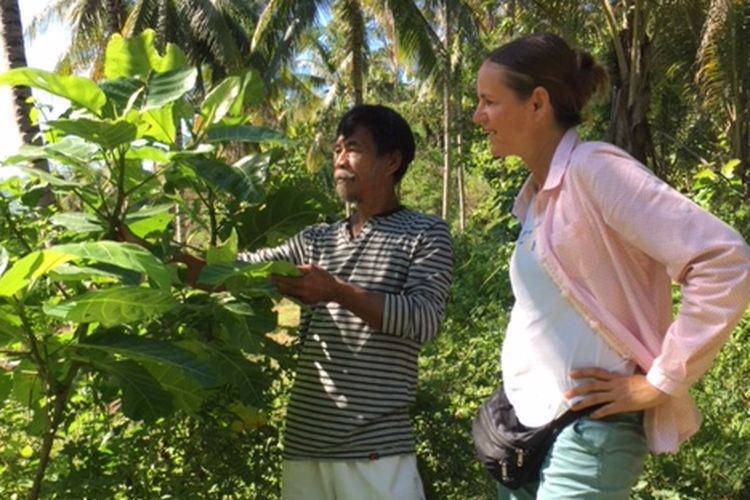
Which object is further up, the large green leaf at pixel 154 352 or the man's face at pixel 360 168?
the man's face at pixel 360 168

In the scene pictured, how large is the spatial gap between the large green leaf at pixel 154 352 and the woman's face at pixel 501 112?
679 millimetres

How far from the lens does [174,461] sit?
7.97 ft

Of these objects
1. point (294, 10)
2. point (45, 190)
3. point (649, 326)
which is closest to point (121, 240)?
point (45, 190)

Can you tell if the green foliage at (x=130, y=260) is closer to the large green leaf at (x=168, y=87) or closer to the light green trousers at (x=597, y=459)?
the large green leaf at (x=168, y=87)

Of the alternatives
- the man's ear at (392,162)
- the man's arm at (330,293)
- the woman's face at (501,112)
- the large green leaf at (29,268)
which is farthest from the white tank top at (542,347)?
the large green leaf at (29,268)

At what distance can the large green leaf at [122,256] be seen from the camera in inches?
56.5

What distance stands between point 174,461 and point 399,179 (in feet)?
3.17

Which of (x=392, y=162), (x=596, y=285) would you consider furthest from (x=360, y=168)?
(x=596, y=285)

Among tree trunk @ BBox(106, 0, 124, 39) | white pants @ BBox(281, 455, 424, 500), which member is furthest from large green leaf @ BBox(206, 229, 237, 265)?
tree trunk @ BBox(106, 0, 124, 39)

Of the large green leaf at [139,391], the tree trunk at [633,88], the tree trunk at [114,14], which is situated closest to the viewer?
the large green leaf at [139,391]

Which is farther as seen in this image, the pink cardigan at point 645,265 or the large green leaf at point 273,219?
the large green leaf at point 273,219

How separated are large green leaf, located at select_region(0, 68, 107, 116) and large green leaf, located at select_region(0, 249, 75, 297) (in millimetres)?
391

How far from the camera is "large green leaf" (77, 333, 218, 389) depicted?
164cm

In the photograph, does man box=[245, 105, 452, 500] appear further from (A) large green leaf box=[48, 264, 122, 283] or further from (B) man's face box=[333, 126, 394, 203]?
(A) large green leaf box=[48, 264, 122, 283]
